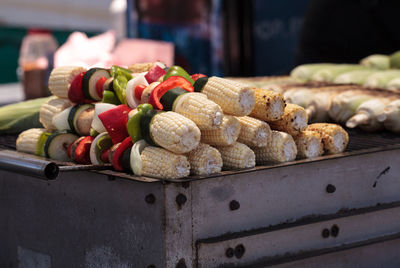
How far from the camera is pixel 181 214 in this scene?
2.12 metres

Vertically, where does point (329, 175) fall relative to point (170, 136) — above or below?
below

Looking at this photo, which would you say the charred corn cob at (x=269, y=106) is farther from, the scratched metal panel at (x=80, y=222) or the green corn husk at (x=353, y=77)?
the green corn husk at (x=353, y=77)

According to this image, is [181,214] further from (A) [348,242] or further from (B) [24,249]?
(B) [24,249]

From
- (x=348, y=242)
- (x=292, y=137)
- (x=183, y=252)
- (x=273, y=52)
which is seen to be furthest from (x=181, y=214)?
(x=273, y=52)

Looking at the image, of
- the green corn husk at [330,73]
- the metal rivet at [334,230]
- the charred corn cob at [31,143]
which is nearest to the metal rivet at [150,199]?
the metal rivet at [334,230]

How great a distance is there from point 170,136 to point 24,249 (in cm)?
109

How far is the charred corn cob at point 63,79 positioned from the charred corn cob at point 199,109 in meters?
0.76

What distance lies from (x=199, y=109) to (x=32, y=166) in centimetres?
66

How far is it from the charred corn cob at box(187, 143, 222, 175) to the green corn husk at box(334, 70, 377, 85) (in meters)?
2.54

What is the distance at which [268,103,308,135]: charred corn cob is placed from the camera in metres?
2.52

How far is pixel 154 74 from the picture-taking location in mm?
2703

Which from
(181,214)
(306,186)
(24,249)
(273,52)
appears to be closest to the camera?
(181,214)

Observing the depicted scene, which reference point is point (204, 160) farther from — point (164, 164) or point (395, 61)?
point (395, 61)

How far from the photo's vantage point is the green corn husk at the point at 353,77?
4524 mm
